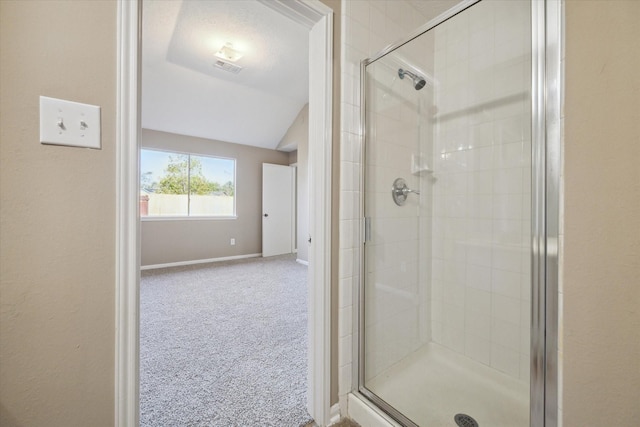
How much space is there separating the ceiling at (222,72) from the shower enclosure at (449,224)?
3.43ft

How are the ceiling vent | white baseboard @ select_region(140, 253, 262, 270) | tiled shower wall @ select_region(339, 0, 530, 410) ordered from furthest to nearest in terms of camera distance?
white baseboard @ select_region(140, 253, 262, 270) → the ceiling vent → tiled shower wall @ select_region(339, 0, 530, 410)

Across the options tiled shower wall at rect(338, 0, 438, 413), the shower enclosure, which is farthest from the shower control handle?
tiled shower wall at rect(338, 0, 438, 413)

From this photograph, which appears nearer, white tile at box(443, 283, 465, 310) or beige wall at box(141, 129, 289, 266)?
white tile at box(443, 283, 465, 310)

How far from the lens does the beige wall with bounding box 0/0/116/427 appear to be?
2.12ft

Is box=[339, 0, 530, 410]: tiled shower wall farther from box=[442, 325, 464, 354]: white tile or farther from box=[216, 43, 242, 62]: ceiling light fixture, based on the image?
box=[216, 43, 242, 62]: ceiling light fixture

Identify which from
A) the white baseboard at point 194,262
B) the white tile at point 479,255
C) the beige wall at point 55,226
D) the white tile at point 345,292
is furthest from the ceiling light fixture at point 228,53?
the white baseboard at point 194,262

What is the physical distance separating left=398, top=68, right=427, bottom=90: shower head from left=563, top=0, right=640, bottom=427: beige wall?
82cm

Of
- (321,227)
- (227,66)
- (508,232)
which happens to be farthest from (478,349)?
(227,66)

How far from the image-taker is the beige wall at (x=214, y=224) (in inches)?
171

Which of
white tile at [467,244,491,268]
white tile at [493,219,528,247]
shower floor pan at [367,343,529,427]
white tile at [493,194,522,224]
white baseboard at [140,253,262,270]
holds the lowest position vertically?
shower floor pan at [367,343,529,427]

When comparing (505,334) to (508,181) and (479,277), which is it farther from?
(508,181)

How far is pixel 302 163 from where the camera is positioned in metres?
4.88

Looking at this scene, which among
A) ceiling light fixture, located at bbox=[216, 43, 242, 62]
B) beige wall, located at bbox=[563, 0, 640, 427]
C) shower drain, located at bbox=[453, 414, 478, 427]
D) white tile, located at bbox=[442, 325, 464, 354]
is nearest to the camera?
beige wall, located at bbox=[563, 0, 640, 427]

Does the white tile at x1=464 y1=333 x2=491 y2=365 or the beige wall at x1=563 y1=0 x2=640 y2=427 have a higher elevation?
the beige wall at x1=563 y1=0 x2=640 y2=427
